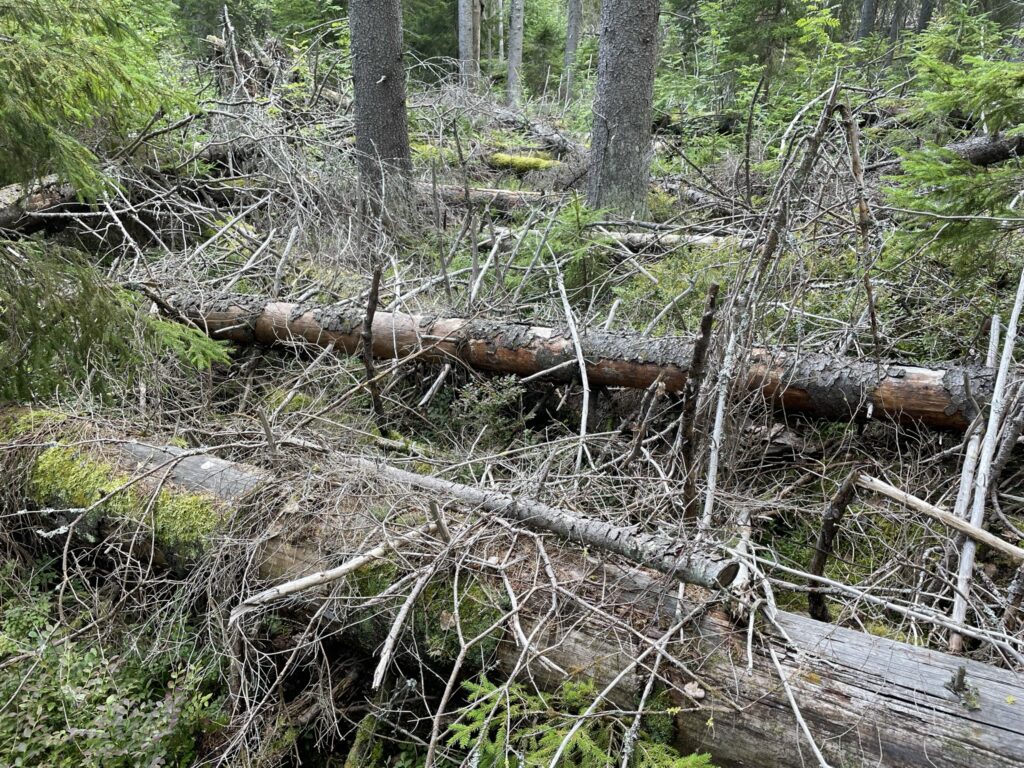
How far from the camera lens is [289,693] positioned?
3.13 m

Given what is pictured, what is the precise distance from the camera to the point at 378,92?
24.7ft

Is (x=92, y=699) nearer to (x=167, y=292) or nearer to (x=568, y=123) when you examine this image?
(x=167, y=292)

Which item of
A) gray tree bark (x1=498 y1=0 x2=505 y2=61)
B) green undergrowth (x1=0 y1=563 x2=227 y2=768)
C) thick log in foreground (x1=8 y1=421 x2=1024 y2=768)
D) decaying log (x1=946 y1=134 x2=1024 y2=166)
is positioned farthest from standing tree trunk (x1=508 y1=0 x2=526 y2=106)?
thick log in foreground (x1=8 y1=421 x2=1024 y2=768)

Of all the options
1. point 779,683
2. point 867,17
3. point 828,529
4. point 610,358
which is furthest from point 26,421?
point 867,17

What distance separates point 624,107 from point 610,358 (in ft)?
12.1

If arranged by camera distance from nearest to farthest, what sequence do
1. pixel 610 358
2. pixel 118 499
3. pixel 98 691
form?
pixel 98 691 < pixel 118 499 < pixel 610 358

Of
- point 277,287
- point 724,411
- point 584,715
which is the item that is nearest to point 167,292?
point 277,287

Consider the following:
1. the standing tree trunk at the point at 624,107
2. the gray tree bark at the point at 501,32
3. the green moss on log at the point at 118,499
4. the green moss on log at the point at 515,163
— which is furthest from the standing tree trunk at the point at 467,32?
the green moss on log at the point at 118,499

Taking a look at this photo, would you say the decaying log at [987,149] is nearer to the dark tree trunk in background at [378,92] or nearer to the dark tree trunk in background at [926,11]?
the dark tree trunk in background at [378,92]

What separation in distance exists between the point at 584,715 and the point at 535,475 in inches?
54.9

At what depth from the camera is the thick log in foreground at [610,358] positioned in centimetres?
355

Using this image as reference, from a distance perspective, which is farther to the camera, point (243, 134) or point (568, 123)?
point (568, 123)

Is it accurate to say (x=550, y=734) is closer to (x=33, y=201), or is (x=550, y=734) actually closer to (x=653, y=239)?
(x=653, y=239)

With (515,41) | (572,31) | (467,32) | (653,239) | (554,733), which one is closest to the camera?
(554,733)
